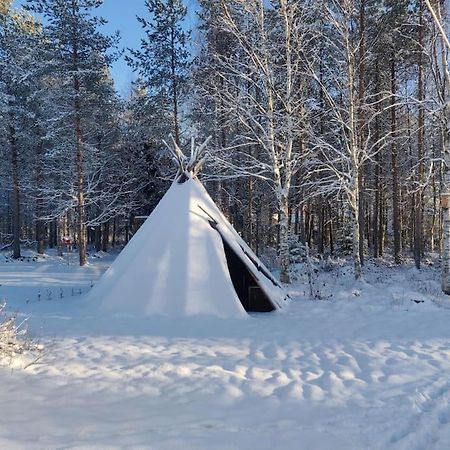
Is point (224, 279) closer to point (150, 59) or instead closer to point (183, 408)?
point (183, 408)

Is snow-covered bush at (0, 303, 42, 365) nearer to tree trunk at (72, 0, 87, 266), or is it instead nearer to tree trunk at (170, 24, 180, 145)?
tree trunk at (72, 0, 87, 266)

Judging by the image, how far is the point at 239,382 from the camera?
16.9ft

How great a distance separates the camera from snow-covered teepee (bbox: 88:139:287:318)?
9.16 metres

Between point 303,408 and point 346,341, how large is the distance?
9.83 feet

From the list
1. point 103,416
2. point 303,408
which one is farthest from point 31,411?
point 303,408

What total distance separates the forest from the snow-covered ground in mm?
5520

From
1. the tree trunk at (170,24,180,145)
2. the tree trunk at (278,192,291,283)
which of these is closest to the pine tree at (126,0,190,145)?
the tree trunk at (170,24,180,145)

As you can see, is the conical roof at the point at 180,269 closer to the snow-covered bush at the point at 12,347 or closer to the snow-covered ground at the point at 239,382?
the snow-covered ground at the point at 239,382

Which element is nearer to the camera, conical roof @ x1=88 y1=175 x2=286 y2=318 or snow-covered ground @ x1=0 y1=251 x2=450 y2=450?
snow-covered ground @ x1=0 y1=251 x2=450 y2=450

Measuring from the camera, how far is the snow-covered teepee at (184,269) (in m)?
9.16

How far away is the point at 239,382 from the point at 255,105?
32.0ft

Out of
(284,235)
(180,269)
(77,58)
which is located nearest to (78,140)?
(77,58)

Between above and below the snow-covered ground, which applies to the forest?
above

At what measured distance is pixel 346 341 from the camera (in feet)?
23.2
